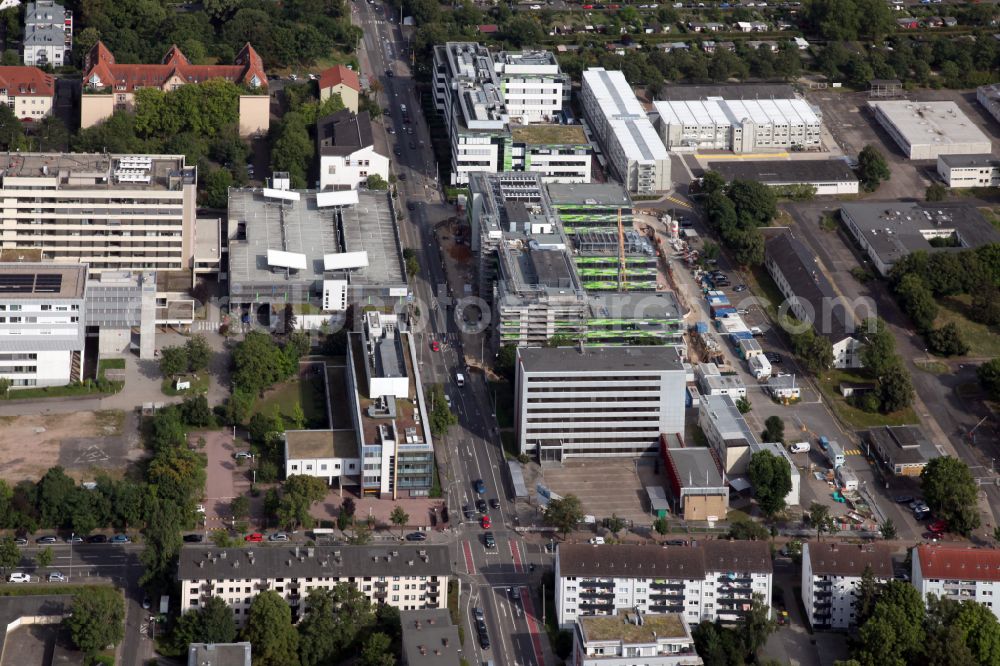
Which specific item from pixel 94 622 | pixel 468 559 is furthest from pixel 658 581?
pixel 94 622

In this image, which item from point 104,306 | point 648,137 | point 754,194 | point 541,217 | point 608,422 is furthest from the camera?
point 648,137

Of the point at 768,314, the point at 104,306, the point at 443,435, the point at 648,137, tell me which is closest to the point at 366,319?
the point at 443,435

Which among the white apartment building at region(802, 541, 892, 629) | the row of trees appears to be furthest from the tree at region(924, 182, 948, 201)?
the row of trees

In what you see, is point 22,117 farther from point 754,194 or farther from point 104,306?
point 754,194

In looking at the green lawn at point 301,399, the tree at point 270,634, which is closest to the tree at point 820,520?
the green lawn at point 301,399

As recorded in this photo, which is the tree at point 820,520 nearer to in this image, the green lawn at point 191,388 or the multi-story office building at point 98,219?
the green lawn at point 191,388

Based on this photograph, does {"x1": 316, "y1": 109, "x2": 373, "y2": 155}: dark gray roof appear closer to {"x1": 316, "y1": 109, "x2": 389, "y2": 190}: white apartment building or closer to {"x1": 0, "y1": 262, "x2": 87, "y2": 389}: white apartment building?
{"x1": 316, "y1": 109, "x2": 389, "y2": 190}: white apartment building
